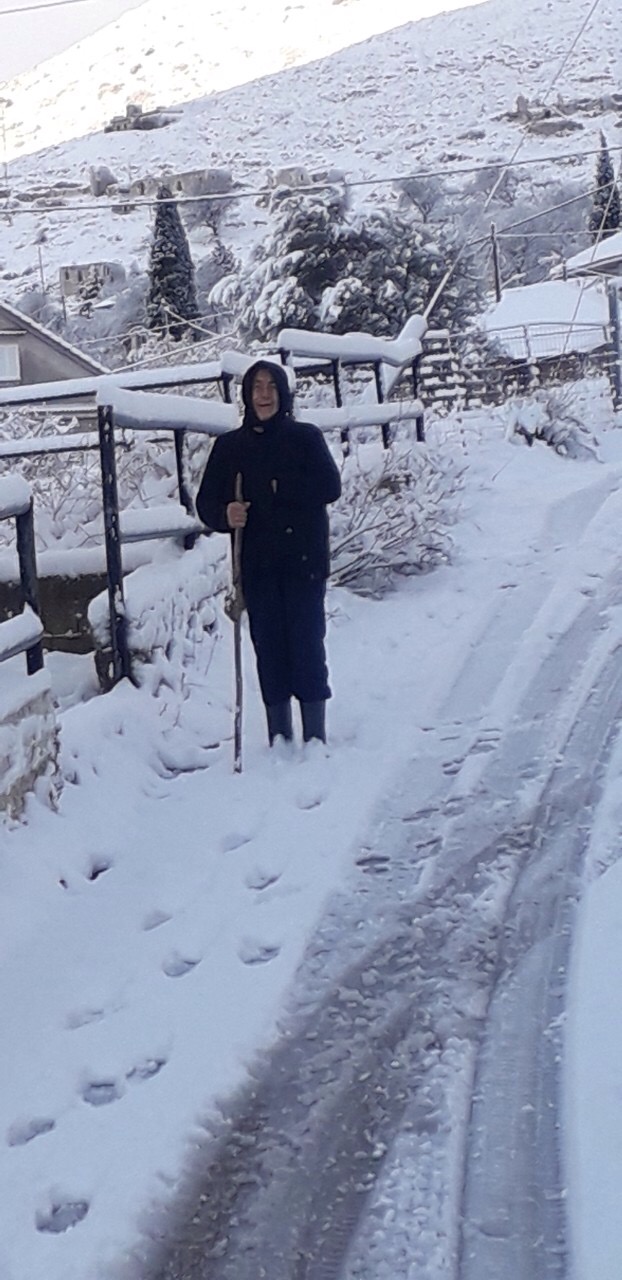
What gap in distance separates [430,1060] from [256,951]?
909 mm

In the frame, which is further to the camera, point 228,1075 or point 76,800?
point 76,800

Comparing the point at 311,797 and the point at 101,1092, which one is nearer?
the point at 101,1092

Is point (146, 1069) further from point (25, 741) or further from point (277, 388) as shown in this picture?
point (277, 388)

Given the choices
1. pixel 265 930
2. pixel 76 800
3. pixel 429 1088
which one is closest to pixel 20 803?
pixel 76 800

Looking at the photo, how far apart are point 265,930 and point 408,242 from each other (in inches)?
739

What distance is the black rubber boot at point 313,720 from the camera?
21.1 ft

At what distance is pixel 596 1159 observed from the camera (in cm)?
308

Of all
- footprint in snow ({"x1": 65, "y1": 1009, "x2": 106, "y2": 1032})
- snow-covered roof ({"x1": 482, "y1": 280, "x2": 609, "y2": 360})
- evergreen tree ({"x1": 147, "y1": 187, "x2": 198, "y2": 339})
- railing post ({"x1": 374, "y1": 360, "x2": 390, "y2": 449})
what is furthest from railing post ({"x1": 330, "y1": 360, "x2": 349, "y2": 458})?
evergreen tree ({"x1": 147, "y1": 187, "x2": 198, "y2": 339})

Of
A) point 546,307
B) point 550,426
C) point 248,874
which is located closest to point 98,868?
point 248,874

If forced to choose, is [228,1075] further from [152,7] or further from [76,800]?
[152,7]

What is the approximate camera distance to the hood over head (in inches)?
240

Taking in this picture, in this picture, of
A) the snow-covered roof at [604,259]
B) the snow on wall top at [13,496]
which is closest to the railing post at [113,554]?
the snow on wall top at [13,496]

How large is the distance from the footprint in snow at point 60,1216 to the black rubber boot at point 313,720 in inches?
134

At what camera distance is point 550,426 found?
587 inches
